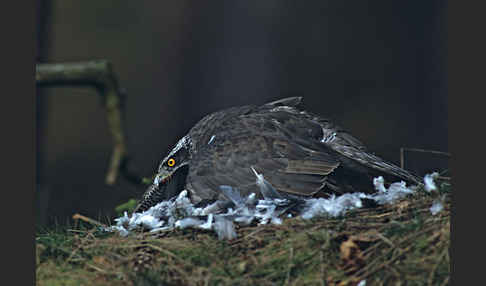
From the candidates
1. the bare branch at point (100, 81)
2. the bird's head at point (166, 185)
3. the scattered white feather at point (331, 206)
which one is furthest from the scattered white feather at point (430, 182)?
the bare branch at point (100, 81)

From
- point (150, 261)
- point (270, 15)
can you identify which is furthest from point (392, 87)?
point (150, 261)

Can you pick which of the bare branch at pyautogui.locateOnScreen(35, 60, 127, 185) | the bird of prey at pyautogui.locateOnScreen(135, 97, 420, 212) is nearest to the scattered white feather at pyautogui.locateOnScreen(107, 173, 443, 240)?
the bird of prey at pyautogui.locateOnScreen(135, 97, 420, 212)

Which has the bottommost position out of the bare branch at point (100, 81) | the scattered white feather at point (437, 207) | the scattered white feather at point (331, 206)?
the scattered white feather at point (331, 206)

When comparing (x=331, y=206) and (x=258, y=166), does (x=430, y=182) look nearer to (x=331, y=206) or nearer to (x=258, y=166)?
(x=331, y=206)

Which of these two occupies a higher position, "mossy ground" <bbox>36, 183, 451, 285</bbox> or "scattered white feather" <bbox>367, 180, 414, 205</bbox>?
"scattered white feather" <bbox>367, 180, 414, 205</bbox>

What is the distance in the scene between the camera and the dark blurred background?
5.87 m

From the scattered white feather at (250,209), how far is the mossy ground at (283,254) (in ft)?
0.22

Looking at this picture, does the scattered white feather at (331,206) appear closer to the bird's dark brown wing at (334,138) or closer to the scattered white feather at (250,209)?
the scattered white feather at (250,209)

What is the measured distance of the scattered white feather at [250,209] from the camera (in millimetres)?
3330

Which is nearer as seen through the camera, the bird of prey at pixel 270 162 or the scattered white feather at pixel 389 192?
the scattered white feather at pixel 389 192

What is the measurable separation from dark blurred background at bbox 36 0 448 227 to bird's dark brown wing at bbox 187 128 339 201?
4.02 feet

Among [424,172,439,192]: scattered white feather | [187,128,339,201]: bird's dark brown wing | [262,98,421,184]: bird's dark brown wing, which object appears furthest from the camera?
[262,98,421,184]: bird's dark brown wing

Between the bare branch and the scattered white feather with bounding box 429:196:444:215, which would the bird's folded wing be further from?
the bare branch

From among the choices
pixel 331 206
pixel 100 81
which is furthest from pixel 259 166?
pixel 100 81
